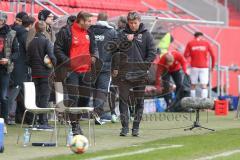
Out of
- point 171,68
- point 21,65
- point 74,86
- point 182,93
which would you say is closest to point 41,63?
point 21,65

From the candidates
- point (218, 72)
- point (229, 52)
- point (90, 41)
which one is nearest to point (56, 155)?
point (90, 41)

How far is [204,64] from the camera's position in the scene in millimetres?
24062

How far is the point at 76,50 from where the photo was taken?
14.0m

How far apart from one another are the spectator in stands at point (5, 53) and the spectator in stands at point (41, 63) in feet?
1.07

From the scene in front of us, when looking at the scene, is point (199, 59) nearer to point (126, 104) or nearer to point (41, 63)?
point (41, 63)

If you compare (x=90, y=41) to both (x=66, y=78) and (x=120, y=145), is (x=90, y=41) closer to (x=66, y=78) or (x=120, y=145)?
(x=66, y=78)

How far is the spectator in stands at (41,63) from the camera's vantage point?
15.6m

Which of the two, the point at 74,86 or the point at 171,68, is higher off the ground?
the point at 171,68

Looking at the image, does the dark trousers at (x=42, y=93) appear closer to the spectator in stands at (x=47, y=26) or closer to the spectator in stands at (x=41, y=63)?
the spectator in stands at (x=41, y=63)

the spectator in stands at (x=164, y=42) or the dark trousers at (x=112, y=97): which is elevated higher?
the spectator in stands at (x=164, y=42)

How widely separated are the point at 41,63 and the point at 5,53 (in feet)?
2.28

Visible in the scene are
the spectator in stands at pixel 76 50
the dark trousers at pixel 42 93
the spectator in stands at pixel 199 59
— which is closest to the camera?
the spectator in stands at pixel 76 50

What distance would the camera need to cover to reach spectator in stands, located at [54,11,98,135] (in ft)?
45.4

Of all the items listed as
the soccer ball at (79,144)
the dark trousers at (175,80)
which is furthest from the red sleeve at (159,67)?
the soccer ball at (79,144)
